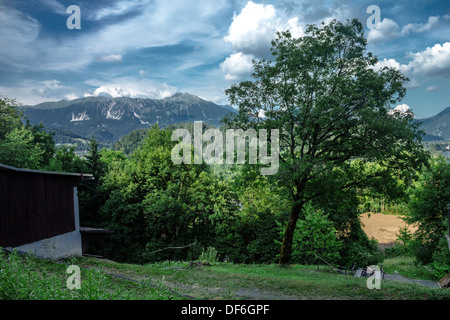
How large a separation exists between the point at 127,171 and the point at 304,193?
1685 cm

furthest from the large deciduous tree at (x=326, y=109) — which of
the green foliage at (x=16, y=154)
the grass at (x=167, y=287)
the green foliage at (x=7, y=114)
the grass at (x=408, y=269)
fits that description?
the green foliage at (x=7, y=114)

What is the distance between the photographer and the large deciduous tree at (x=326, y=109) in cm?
1325

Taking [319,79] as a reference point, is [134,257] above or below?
below

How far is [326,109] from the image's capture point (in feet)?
45.0

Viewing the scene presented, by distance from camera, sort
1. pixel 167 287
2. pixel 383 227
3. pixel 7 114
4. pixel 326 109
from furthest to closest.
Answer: pixel 383 227, pixel 7 114, pixel 326 109, pixel 167 287

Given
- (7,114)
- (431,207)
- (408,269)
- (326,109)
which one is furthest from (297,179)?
(7,114)

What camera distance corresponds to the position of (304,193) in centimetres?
1494

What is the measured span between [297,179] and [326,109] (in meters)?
3.70

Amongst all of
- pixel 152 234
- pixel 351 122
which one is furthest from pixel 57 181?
pixel 351 122

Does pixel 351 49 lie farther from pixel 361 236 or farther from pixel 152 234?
pixel 152 234

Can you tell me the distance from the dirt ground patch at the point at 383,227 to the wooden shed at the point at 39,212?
40.0 metres

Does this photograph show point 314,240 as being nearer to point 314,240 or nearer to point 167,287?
point 314,240

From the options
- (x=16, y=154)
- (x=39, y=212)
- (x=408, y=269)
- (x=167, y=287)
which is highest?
(x=16, y=154)

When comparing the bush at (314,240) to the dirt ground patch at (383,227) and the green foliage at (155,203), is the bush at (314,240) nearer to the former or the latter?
the green foliage at (155,203)
